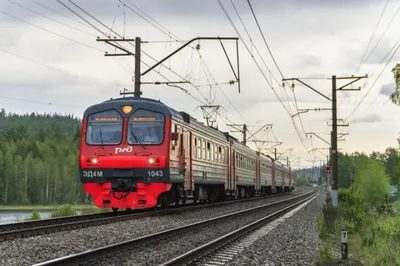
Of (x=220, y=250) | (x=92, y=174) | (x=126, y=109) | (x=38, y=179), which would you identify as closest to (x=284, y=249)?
(x=220, y=250)

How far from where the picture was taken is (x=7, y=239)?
12.9 m

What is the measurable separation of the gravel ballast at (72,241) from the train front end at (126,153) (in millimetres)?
1319

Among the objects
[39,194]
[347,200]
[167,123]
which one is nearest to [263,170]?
[347,200]

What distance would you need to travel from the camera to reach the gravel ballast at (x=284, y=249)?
1166 cm

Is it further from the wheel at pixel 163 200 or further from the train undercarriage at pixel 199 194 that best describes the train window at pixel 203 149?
the wheel at pixel 163 200

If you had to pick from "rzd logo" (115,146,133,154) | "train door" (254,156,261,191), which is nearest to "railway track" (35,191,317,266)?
"rzd logo" (115,146,133,154)

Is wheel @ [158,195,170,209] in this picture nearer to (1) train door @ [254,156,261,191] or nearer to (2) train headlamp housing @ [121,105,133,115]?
(2) train headlamp housing @ [121,105,133,115]

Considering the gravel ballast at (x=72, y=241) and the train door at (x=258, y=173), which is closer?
the gravel ballast at (x=72, y=241)

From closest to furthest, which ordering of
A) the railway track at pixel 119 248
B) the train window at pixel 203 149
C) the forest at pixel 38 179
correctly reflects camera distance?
the railway track at pixel 119 248, the train window at pixel 203 149, the forest at pixel 38 179

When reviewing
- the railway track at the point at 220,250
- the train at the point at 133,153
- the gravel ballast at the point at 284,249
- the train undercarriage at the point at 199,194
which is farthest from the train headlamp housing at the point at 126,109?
the gravel ballast at the point at 284,249

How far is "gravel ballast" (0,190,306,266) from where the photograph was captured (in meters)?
11.0

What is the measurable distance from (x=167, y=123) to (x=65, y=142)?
117m

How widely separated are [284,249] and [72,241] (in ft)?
14.8

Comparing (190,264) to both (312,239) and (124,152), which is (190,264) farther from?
(124,152)
